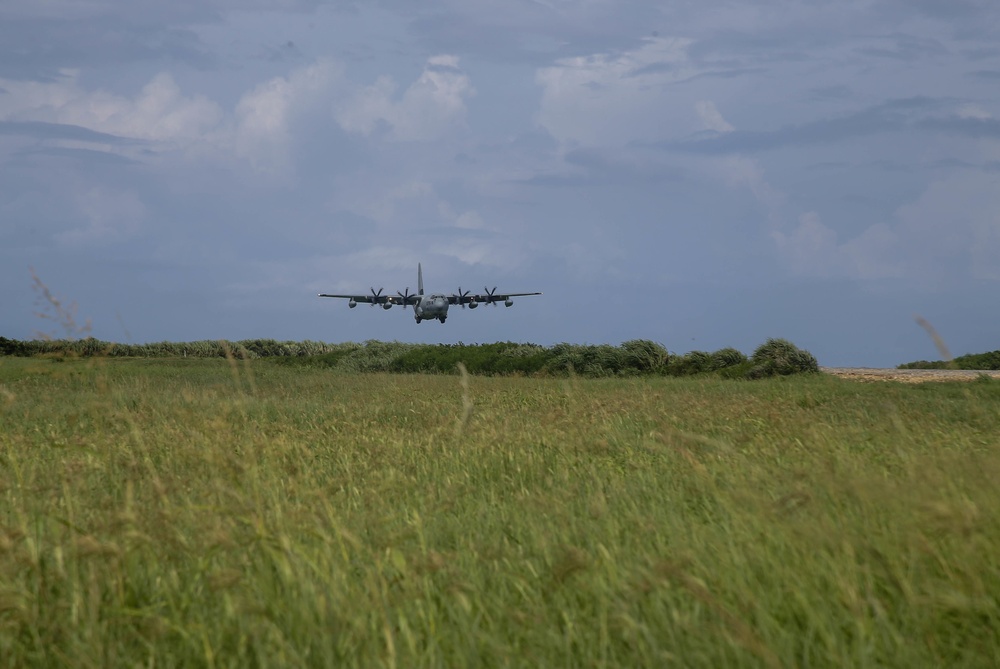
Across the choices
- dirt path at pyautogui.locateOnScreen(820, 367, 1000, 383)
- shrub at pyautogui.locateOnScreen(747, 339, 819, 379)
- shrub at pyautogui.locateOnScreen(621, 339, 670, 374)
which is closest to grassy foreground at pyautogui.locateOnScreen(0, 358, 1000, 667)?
dirt path at pyautogui.locateOnScreen(820, 367, 1000, 383)

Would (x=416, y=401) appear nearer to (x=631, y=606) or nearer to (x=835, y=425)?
(x=835, y=425)

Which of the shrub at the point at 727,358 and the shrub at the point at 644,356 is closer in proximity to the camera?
the shrub at the point at 727,358

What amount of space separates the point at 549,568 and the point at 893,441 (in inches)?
197

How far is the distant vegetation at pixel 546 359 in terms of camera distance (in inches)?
829

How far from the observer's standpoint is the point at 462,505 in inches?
235

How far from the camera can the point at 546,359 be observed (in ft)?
83.6

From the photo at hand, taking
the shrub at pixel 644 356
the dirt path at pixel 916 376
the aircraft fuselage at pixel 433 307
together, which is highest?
the aircraft fuselage at pixel 433 307

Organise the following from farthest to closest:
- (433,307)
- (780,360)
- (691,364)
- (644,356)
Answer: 1. (433,307)
2. (644,356)
3. (691,364)
4. (780,360)

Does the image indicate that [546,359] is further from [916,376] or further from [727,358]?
[916,376]

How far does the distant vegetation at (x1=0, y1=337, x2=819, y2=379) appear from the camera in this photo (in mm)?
21047

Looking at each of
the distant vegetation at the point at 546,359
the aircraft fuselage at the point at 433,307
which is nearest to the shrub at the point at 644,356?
the distant vegetation at the point at 546,359

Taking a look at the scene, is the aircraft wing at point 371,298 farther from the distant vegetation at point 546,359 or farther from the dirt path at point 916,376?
the dirt path at point 916,376

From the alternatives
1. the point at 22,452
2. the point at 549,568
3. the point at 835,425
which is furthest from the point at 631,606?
the point at 22,452

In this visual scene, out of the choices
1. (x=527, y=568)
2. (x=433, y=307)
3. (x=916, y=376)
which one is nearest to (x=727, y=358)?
(x=916, y=376)
